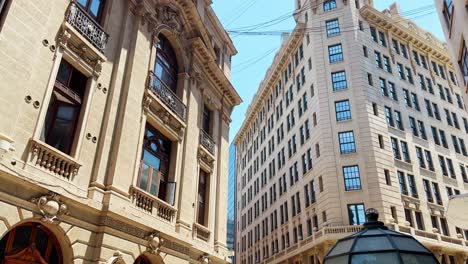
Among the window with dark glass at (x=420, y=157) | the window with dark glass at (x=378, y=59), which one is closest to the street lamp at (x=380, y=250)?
the window with dark glass at (x=420, y=157)

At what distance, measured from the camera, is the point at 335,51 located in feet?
127

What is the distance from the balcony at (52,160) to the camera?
924cm

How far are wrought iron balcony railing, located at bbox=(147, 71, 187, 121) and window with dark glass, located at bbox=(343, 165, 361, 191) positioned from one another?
20281mm

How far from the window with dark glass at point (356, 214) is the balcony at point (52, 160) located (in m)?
25.6

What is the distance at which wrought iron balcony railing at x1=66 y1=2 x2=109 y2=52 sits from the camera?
11289mm

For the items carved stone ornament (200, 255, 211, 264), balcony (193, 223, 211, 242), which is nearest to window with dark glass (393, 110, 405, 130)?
balcony (193, 223, 211, 242)

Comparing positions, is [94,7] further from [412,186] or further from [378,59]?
[378,59]

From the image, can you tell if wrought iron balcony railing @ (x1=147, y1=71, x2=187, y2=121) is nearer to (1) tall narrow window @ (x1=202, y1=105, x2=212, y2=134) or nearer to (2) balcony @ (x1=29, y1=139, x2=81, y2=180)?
(1) tall narrow window @ (x1=202, y1=105, x2=212, y2=134)

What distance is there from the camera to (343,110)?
35375 millimetres

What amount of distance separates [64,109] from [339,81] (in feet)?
102

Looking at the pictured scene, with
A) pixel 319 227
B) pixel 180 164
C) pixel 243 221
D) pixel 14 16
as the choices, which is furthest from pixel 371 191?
pixel 243 221

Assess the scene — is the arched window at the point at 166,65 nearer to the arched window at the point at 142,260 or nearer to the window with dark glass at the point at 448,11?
the arched window at the point at 142,260

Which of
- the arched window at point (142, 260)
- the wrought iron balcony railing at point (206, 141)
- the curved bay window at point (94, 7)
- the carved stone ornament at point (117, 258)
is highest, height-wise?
the curved bay window at point (94, 7)

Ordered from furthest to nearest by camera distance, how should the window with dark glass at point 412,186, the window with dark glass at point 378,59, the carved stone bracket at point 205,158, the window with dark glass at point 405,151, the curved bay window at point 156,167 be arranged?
the window with dark glass at point 378,59
the window with dark glass at point 405,151
the window with dark glass at point 412,186
the carved stone bracket at point 205,158
the curved bay window at point 156,167
